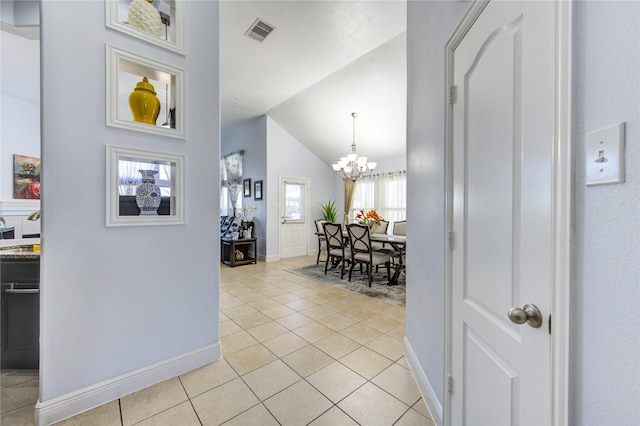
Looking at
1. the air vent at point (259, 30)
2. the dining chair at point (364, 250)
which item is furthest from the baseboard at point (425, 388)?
the air vent at point (259, 30)

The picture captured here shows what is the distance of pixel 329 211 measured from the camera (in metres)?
7.05

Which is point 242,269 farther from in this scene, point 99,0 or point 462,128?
point 462,128

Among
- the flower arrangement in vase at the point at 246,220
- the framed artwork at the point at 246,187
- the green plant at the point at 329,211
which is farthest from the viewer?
the green plant at the point at 329,211

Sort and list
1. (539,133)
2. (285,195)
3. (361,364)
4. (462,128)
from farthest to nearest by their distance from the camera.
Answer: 1. (285,195)
2. (361,364)
3. (462,128)
4. (539,133)

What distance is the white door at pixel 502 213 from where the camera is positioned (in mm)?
721

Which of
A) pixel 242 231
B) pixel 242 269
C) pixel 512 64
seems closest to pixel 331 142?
pixel 242 231

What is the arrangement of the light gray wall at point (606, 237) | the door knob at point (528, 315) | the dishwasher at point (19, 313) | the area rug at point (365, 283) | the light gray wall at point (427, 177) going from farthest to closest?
1. the area rug at point (365, 283)
2. the dishwasher at point (19, 313)
3. the light gray wall at point (427, 177)
4. the door knob at point (528, 315)
5. the light gray wall at point (606, 237)

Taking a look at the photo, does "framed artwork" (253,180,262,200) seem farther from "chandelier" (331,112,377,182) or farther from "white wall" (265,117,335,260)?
"chandelier" (331,112,377,182)

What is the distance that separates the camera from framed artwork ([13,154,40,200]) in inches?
184

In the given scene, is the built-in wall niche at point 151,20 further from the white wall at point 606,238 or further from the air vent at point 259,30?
the white wall at point 606,238

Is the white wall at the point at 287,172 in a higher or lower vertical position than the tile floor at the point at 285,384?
higher

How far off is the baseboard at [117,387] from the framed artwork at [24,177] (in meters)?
5.26

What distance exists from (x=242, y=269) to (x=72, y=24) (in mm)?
4400

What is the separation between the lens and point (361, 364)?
6.70ft
